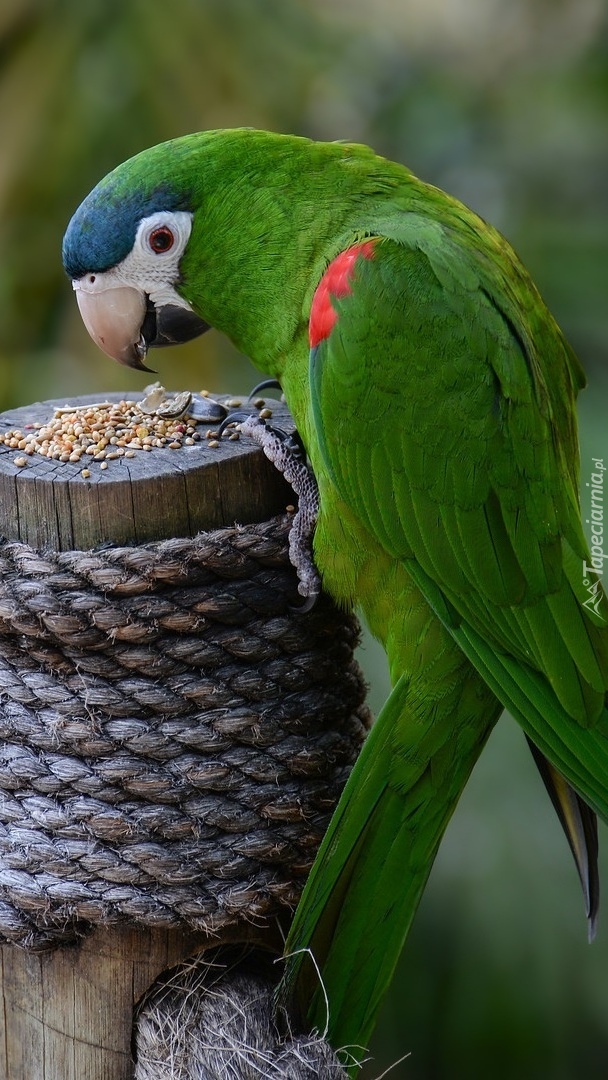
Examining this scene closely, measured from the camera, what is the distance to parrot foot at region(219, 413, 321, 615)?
5.52 feet

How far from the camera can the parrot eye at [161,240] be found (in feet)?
6.35

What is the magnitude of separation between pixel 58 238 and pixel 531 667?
2553mm

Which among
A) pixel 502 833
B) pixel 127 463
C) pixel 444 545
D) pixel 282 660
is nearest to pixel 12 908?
pixel 282 660

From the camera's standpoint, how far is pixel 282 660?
165 centimetres

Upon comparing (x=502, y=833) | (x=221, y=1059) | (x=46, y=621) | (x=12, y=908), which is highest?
(x=46, y=621)

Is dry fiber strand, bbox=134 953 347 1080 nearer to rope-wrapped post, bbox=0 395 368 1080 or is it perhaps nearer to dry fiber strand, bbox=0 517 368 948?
rope-wrapped post, bbox=0 395 368 1080

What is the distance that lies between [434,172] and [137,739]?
9.18ft

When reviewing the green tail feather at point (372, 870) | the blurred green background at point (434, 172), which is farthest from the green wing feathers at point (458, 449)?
the blurred green background at point (434, 172)

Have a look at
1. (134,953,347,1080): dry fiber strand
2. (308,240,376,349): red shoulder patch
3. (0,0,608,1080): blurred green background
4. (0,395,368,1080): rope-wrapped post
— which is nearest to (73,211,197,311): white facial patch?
(308,240,376,349): red shoulder patch

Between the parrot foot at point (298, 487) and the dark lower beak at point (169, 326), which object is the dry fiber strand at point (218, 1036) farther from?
the dark lower beak at point (169, 326)

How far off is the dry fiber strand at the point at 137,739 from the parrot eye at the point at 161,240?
0.67 m

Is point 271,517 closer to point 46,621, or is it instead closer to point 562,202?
point 46,621

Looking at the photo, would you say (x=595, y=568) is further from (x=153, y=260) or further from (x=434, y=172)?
(x=434, y=172)

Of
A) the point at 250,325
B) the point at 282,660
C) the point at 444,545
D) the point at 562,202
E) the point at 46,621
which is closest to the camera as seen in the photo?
the point at 46,621
